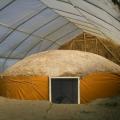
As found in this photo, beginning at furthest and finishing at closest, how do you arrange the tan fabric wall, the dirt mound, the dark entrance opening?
the dirt mound, the tan fabric wall, the dark entrance opening

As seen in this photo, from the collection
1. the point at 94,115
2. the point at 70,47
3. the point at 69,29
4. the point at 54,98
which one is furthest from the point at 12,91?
the point at 70,47

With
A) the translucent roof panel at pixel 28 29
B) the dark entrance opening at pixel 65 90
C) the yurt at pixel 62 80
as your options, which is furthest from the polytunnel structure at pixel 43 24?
the dark entrance opening at pixel 65 90

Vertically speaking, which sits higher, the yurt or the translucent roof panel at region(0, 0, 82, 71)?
the translucent roof panel at region(0, 0, 82, 71)

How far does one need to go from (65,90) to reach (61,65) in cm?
113

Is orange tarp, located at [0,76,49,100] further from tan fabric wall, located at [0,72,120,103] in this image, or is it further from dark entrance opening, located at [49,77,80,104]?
dark entrance opening, located at [49,77,80,104]

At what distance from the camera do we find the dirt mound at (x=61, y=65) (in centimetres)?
1180

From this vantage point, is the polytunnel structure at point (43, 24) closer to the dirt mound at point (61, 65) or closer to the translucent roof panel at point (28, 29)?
the translucent roof panel at point (28, 29)

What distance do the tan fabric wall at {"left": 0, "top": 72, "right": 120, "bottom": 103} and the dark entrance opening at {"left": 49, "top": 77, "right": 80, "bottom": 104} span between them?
7.1 inches

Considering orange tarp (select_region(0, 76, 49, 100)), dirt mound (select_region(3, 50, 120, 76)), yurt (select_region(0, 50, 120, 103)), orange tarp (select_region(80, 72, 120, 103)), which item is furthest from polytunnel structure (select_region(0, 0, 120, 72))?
orange tarp (select_region(0, 76, 49, 100))

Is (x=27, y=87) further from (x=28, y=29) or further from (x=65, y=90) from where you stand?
(x=28, y=29)

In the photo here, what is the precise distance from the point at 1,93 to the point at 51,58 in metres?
2.52

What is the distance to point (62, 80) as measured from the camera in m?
11.6

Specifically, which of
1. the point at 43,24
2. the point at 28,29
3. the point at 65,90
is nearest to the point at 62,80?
the point at 65,90

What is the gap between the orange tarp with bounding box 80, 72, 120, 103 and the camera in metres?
11.4
